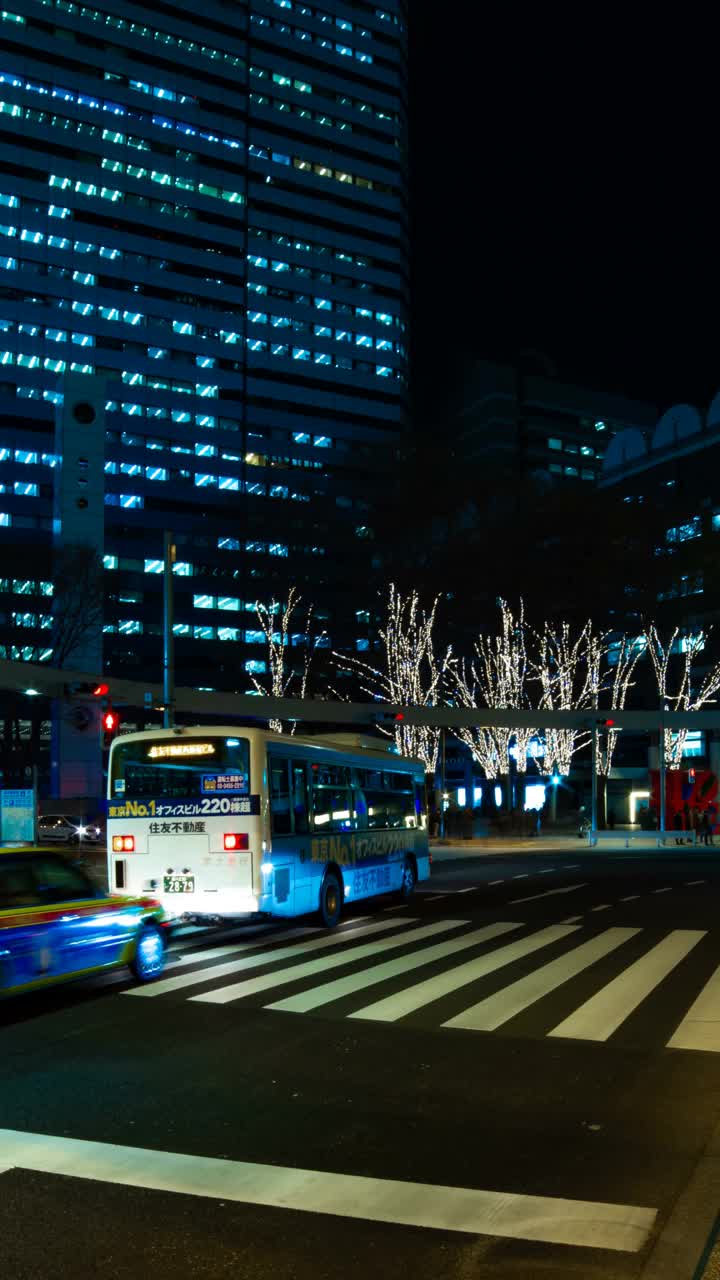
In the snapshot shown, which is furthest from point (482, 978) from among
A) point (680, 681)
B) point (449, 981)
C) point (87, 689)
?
point (680, 681)

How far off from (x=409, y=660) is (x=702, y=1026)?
39724 mm

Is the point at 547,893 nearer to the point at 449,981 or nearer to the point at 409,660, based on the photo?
the point at 449,981

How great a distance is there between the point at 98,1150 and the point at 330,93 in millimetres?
126526

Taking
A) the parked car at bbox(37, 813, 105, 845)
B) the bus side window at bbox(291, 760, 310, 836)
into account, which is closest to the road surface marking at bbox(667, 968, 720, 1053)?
the bus side window at bbox(291, 760, 310, 836)

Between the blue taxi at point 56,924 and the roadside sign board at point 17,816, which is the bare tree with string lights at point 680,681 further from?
the blue taxi at point 56,924

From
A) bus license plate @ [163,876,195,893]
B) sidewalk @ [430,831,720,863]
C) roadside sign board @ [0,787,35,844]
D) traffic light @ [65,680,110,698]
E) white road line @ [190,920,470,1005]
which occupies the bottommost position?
sidewalk @ [430,831,720,863]

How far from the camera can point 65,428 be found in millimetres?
54344

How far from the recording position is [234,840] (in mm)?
14453

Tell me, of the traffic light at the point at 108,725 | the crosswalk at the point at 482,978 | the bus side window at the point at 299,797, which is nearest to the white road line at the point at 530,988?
the crosswalk at the point at 482,978

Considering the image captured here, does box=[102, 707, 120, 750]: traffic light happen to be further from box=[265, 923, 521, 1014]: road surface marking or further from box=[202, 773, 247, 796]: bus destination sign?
box=[265, 923, 521, 1014]: road surface marking

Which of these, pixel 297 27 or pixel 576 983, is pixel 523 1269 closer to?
pixel 576 983

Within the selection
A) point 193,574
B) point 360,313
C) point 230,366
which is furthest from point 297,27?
point 193,574

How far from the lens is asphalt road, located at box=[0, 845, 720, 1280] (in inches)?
190

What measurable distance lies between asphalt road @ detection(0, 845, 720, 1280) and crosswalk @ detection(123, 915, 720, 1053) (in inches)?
2.0
